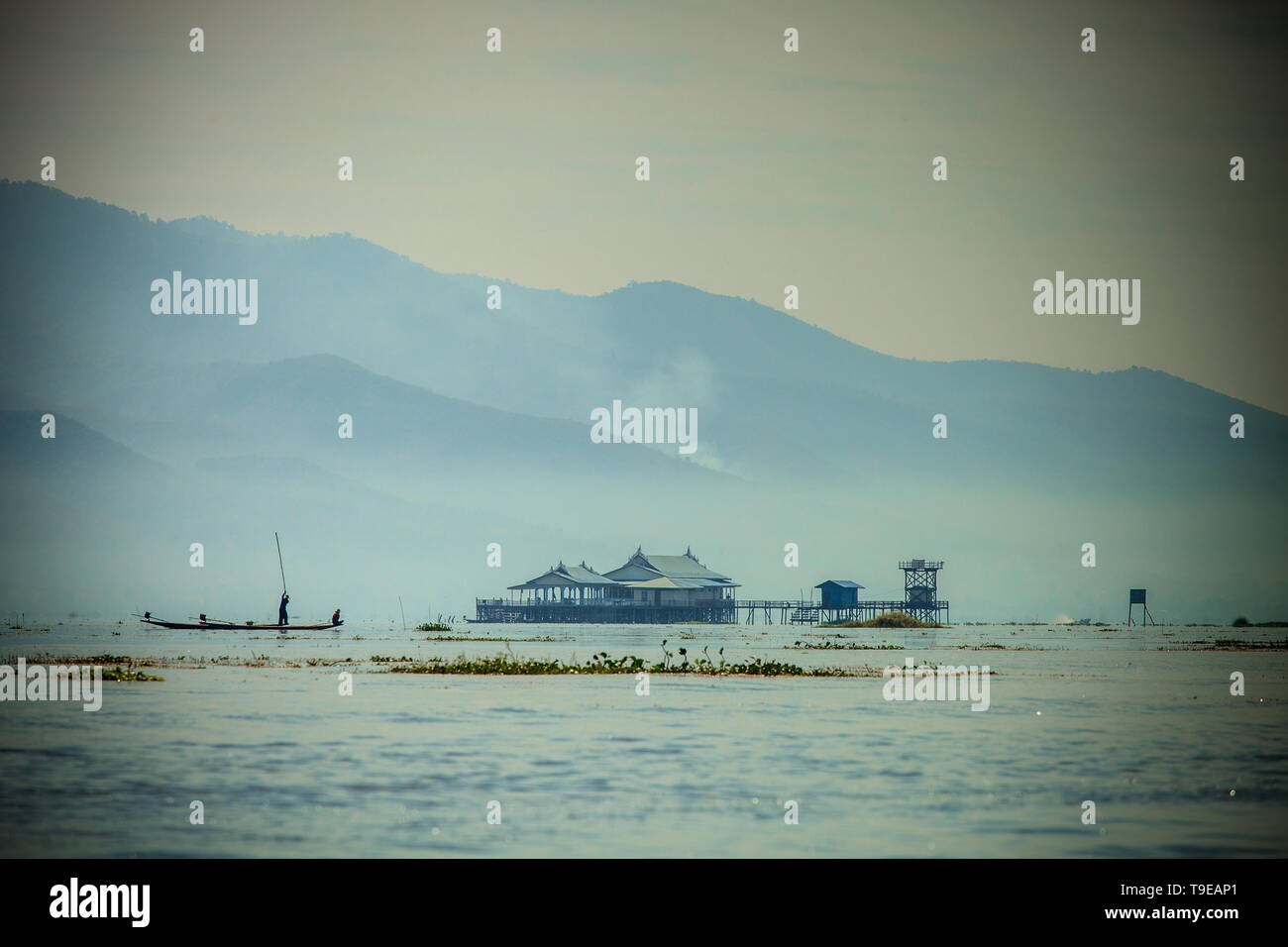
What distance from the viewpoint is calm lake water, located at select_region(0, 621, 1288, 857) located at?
22.9 meters

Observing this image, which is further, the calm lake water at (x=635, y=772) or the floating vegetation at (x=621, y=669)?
the floating vegetation at (x=621, y=669)


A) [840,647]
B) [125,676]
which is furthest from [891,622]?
[125,676]

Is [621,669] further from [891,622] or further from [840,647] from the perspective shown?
[891,622]

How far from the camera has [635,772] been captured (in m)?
29.5

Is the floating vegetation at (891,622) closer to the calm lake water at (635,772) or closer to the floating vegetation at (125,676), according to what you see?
the calm lake water at (635,772)

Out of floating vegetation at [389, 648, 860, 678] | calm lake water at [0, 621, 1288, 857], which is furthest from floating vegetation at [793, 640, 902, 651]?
calm lake water at [0, 621, 1288, 857]

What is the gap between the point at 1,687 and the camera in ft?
151

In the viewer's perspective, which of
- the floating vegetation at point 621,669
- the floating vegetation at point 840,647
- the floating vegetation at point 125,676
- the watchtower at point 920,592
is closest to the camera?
the floating vegetation at point 125,676

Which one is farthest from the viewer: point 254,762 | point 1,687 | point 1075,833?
point 1,687

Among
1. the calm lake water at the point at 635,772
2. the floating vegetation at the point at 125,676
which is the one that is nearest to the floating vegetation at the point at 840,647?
the calm lake water at the point at 635,772

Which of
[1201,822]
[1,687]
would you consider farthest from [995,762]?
[1,687]

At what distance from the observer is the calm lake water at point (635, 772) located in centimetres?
2289
